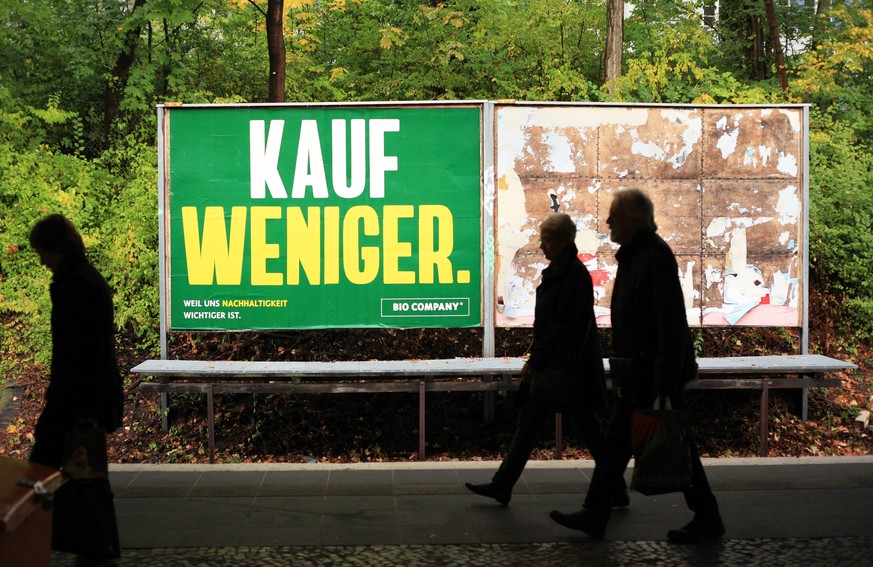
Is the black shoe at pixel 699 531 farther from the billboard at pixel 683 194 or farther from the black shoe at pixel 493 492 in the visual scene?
the billboard at pixel 683 194

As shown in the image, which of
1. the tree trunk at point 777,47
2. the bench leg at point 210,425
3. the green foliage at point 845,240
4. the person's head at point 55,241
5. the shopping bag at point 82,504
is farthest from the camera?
the tree trunk at point 777,47

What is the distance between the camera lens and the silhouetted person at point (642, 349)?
5.49 m

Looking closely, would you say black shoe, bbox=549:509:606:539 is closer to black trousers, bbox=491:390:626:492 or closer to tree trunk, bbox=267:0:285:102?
black trousers, bbox=491:390:626:492

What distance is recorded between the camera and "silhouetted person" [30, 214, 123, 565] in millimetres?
5070

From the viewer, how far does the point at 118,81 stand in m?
18.7

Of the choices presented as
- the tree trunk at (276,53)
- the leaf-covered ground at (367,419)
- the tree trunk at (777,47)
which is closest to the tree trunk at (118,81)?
the tree trunk at (276,53)

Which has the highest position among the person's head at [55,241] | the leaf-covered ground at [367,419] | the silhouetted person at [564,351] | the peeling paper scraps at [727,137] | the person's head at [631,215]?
the peeling paper scraps at [727,137]

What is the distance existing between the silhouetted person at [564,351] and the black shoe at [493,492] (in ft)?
1.11

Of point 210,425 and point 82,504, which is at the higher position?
point 82,504

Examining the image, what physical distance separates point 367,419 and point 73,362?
5.15 metres

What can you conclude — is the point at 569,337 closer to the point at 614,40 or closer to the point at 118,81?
the point at 614,40

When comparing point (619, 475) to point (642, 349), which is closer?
→ point (642, 349)

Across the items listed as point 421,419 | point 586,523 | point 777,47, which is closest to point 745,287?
point 421,419

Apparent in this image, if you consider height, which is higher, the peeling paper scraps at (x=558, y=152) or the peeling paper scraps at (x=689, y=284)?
the peeling paper scraps at (x=558, y=152)
